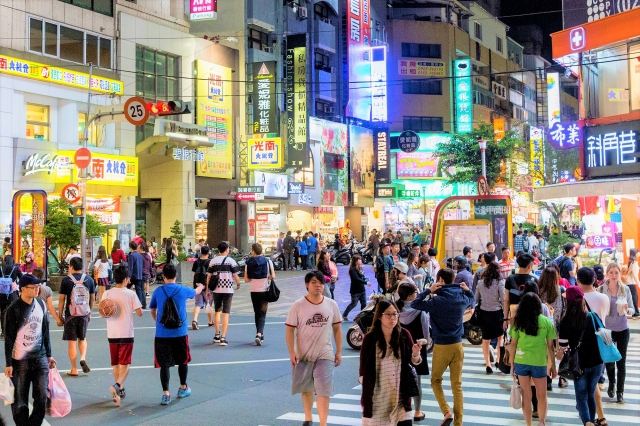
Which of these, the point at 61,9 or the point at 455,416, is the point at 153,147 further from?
the point at 455,416

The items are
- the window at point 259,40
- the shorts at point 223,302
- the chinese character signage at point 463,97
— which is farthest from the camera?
the chinese character signage at point 463,97

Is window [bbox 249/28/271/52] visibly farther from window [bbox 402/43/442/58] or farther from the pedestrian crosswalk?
the pedestrian crosswalk

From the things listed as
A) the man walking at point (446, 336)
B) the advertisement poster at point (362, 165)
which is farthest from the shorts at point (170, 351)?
the advertisement poster at point (362, 165)

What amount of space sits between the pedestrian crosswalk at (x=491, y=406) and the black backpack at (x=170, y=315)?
1822mm

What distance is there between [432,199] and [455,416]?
53.6 m

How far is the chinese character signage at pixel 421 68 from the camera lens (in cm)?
6116

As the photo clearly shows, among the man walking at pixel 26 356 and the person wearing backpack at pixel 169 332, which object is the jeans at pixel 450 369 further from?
the man walking at pixel 26 356

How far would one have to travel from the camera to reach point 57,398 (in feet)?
24.8

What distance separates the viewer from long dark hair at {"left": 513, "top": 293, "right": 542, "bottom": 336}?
7.40 meters

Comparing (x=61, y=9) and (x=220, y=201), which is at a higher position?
(x=61, y=9)

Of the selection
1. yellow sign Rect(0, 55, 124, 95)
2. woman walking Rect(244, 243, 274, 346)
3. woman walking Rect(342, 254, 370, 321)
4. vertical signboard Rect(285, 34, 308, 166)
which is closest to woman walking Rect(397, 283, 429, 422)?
woman walking Rect(244, 243, 274, 346)

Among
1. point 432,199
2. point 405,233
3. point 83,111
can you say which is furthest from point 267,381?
point 432,199

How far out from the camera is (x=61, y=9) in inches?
1115

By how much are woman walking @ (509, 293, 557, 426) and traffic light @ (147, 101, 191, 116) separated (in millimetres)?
16553
